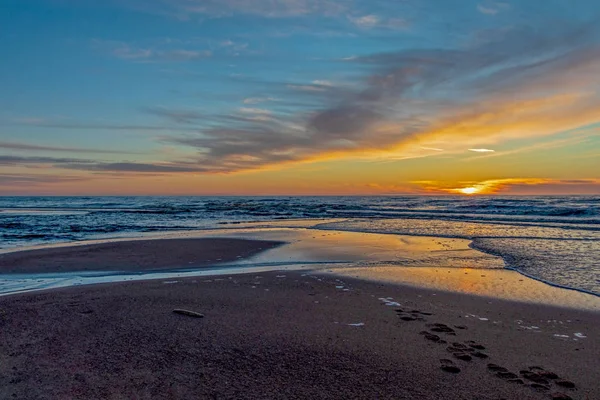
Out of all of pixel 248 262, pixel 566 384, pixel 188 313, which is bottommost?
pixel 248 262

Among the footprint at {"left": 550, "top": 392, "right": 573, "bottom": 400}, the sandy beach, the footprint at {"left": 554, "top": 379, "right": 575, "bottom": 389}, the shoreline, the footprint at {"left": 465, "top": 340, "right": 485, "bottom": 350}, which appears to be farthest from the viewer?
the shoreline

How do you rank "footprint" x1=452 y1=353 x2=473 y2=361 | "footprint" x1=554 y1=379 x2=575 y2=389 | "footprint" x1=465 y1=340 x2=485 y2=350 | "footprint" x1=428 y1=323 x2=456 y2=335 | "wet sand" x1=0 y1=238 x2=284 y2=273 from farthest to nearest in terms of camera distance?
1. "wet sand" x1=0 y1=238 x2=284 y2=273
2. "footprint" x1=428 y1=323 x2=456 y2=335
3. "footprint" x1=465 y1=340 x2=485 y2=350
4. "footprint" x1=452 y1=353 x2=473 y2=361
5. "footprint" x1=554 y1=379 x2=575 y2=389

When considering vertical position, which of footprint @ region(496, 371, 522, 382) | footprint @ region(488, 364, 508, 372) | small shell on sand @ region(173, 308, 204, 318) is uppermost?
small shell on sand @ region(173, 308, 204, 318)

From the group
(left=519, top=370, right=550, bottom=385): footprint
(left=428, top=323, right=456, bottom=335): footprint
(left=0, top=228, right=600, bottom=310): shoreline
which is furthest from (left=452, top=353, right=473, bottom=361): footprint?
(left=0, top=228, right=600, bottom=310): shoreline

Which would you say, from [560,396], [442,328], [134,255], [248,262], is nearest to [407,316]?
[442,328]

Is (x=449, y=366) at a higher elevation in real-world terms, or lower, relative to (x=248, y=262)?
higher

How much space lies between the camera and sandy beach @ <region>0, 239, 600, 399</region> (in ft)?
13.9

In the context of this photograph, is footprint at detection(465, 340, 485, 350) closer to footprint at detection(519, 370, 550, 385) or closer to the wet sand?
footprint at detection(519, 370, 550, 385)

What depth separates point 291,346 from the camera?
17.6 ft

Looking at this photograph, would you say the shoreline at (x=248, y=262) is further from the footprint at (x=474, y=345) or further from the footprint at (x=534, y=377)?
the footprint at (x=534, y=377)

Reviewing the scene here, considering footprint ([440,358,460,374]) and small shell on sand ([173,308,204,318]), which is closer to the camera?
footprint ([440,358,460,374])

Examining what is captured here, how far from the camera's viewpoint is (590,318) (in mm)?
6895

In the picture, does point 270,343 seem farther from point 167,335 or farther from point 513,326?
point 513,326

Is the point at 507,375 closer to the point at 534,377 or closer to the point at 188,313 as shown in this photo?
the point at 534,377
